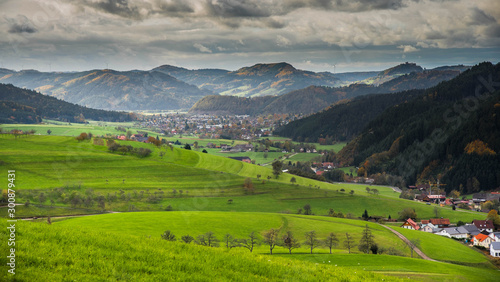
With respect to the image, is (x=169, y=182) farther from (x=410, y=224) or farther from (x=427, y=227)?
(x=427, y=227)

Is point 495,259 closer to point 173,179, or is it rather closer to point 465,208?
point 465,208

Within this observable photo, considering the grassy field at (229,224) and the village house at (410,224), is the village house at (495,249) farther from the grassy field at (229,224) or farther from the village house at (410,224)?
the village house at (410,224)

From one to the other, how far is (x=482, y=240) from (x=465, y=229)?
1078 cm

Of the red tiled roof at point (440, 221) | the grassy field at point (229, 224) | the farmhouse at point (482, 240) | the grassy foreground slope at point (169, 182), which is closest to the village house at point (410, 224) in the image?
the red tiled roof at point (440, 221)

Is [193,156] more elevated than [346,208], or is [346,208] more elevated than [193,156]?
[193,156]

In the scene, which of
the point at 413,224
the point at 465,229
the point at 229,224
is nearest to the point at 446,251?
the point at 413,224

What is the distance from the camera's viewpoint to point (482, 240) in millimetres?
88312

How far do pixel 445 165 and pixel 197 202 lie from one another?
154 meters

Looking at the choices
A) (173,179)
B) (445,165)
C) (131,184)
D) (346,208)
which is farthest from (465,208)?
(131,184)

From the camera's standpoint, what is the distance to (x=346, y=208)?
114750 millimetres

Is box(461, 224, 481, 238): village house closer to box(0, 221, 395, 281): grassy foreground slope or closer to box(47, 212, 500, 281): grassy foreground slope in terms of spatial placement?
box(47, 212, 500, 281): grassy foreground slope

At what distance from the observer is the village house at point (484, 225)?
329 feet

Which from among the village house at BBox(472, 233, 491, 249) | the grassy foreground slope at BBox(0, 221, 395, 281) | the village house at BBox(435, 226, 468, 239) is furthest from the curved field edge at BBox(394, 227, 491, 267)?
the grassy foreground slope at BBox(0, 221, 395, 281)

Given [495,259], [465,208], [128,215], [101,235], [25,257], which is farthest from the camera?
[465,208]
